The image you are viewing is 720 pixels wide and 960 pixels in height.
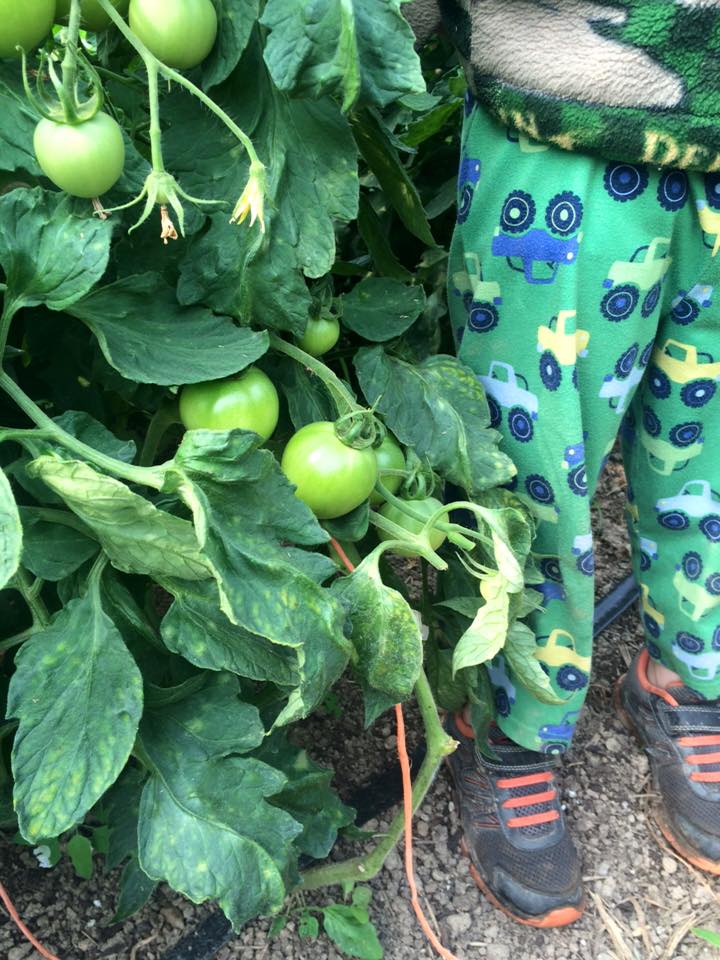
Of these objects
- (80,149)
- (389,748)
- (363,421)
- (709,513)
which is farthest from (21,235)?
(389,748)

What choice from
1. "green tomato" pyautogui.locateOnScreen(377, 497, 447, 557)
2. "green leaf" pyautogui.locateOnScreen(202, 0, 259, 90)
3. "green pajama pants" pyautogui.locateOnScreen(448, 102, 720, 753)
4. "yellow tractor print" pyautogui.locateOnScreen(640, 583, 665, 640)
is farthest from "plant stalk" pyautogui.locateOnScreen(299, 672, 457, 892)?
"green leaf" pyautogui.locateOnScreen(202, 0, 259, 90)

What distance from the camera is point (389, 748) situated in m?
1.22

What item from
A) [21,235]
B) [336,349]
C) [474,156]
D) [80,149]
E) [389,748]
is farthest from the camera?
[389,748]

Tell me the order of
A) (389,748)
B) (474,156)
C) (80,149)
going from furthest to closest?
(389,748) → (474,156) → (80,149)

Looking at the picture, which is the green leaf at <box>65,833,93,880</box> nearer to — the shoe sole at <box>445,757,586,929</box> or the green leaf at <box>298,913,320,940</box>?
the green leaf at <box>298,913,320,940</box>

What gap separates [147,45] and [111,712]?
1.42 feet

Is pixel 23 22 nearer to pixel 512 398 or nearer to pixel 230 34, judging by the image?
pixel 230 34

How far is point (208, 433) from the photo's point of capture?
1.75 ft

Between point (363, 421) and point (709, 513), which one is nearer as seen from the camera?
point (363, 421)

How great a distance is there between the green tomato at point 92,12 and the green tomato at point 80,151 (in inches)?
3.3

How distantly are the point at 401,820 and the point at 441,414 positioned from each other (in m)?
0.43

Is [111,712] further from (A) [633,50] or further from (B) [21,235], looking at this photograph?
(A) [633,50]

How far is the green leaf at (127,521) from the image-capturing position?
513 mm

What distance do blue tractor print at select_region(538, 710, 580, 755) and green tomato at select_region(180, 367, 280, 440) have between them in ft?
2.00
